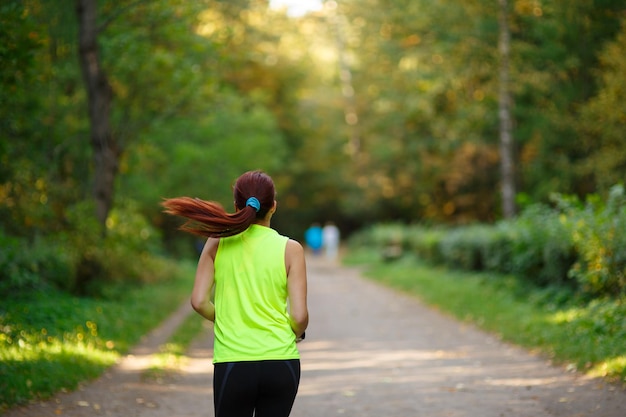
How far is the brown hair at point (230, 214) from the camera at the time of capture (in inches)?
159

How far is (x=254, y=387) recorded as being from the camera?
155 inches

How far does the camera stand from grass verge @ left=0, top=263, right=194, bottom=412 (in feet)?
28.5

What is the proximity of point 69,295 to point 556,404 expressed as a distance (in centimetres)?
993

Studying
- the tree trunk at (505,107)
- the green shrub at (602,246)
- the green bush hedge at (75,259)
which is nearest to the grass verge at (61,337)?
the green bush hedge at (75,259)

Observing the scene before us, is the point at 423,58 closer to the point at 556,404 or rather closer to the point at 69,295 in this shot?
the point at 69,295

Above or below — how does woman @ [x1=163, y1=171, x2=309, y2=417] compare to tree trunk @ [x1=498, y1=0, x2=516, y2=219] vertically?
below

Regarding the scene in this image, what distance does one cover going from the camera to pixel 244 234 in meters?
4.14

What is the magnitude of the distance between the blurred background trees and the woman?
6597 millimetres

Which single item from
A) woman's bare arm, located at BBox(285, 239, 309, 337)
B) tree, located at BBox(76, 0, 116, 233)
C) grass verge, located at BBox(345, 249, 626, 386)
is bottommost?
grass verge, located at BBox(345, 249, 626, 386)

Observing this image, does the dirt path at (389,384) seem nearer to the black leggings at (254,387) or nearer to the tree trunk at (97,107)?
the tree trunk at (97,107)

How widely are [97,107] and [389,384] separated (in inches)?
371

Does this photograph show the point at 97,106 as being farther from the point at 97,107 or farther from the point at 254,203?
Answer: the point at 254,203

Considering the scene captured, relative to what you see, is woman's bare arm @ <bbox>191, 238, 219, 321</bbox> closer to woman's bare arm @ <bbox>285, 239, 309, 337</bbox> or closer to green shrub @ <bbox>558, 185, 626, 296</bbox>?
woman's bare arm @ <bbox>285, 239, 309, 337</bbox>

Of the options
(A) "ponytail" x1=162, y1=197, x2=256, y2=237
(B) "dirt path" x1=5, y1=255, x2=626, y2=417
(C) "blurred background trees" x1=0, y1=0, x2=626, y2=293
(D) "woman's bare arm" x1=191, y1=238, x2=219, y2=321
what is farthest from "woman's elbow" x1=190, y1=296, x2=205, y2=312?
(C) "blurred background trees" x1=0, y1=0, x2=626, y2=293
